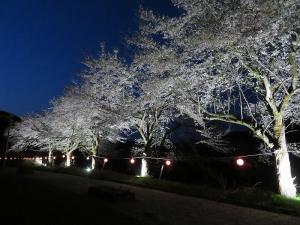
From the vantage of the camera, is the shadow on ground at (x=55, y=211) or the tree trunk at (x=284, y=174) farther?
the tree trunk at (x=284, y=174)

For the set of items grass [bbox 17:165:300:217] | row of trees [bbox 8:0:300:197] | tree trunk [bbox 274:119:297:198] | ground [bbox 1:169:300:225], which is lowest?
ground [bbox 1:169:300:225]

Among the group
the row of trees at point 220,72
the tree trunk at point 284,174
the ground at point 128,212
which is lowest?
the ground at point 128,212

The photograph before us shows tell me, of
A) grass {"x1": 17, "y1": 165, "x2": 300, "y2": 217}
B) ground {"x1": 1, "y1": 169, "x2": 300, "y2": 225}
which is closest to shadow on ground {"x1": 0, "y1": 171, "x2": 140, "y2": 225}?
ground {"x1": 1, "y1": 169, "x2": 300, "y2": 225}

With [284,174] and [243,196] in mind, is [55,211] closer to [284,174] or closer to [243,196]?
[243,196]

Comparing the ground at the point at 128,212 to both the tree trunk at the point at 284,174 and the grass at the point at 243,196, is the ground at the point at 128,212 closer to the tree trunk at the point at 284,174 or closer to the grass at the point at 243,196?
the grass at the point at 243,196

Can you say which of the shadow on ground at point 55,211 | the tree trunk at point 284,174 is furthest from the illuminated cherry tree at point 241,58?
the shadow on ground at point 55,211

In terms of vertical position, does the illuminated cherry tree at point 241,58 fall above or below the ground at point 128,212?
above

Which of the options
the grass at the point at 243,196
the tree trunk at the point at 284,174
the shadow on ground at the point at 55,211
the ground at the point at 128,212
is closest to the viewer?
the shadow on ground at the point at 55,211

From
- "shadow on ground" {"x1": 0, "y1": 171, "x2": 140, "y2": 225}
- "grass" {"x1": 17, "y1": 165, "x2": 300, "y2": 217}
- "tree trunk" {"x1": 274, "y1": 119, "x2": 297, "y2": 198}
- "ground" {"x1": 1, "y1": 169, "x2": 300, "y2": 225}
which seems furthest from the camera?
"tree trunk" {"x1": 274, "y1": 119, "x2": 297, "y2": 198}

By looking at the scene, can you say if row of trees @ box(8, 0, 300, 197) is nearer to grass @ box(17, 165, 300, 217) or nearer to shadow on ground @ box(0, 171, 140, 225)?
grass @ box(17, 165, 300, 217)

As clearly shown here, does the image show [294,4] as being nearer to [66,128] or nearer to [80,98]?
[80,98]

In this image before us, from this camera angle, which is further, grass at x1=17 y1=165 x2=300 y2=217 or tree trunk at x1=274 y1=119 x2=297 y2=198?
tree trunk at x1=274 y1=119 x2=297 y2=198

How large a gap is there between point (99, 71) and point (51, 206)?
18.0 meters

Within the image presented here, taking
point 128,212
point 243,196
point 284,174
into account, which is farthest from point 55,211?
point 284,174
